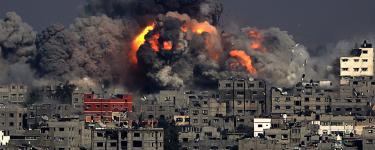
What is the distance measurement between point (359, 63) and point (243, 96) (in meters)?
20.7

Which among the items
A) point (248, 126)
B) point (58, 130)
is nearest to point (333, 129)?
point (248, 126)

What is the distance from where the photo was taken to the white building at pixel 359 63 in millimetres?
192500

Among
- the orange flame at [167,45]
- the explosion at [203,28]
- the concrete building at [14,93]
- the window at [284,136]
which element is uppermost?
the explosion at [203,28]

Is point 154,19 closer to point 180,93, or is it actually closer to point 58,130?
point 180,93

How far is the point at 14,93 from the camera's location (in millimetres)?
185375

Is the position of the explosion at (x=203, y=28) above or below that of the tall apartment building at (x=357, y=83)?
above

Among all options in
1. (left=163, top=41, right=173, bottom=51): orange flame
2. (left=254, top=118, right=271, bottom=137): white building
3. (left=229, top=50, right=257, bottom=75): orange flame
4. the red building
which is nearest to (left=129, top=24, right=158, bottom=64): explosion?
(left=163, top=41, right=173, bottom=51): orange flame

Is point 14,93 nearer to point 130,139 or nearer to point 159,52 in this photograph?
point 159,52

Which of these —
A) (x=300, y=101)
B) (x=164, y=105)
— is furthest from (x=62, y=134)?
(x=300, y=101)

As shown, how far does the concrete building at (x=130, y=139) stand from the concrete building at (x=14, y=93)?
4262cm

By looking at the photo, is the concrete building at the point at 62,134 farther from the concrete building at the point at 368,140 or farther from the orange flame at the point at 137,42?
the orange flame at the point at 137,42

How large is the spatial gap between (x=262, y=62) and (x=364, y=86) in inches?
473

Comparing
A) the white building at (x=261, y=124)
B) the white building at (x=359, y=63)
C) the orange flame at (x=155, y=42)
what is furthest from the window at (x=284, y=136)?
the white building at (x=359, y=63)

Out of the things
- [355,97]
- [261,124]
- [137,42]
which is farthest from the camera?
[137,42]
